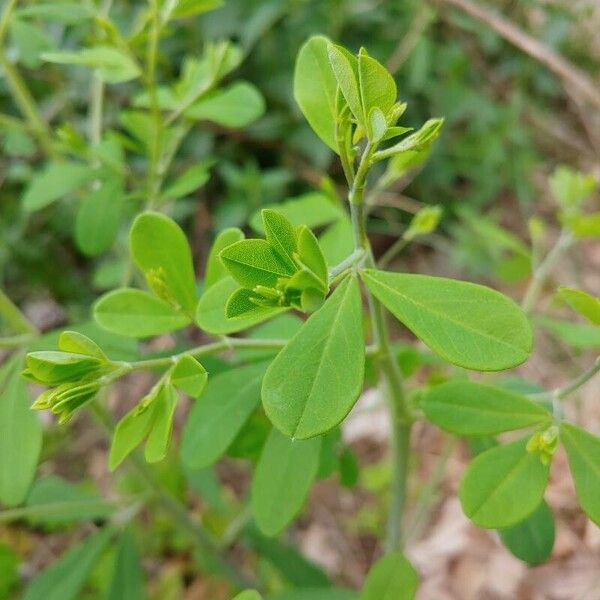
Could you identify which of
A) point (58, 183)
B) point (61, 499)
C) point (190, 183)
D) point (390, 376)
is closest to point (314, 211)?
point (190, 183)

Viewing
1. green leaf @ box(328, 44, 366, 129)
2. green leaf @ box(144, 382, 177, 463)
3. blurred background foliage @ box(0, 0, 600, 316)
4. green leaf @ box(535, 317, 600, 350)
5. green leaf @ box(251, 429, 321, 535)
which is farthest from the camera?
blurred background foliage @ box(0, 0, 600, 316)

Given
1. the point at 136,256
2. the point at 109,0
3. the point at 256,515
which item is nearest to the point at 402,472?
the point at 256,515

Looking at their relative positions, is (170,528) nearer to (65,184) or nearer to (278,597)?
(278,597)

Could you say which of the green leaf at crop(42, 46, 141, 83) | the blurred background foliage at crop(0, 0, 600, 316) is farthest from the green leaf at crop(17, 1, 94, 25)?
the blurred background foliage at crop(0, 0, 600, 316)

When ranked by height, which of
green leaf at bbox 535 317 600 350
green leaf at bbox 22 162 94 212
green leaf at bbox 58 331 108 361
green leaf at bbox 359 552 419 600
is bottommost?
green leaf at bbox 359 552 419 600

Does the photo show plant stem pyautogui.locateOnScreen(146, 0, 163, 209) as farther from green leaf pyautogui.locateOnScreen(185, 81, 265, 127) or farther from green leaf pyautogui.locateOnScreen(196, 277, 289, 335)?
green leaf pyautogui.locateOnScreen(196, 277, 289, 335)
